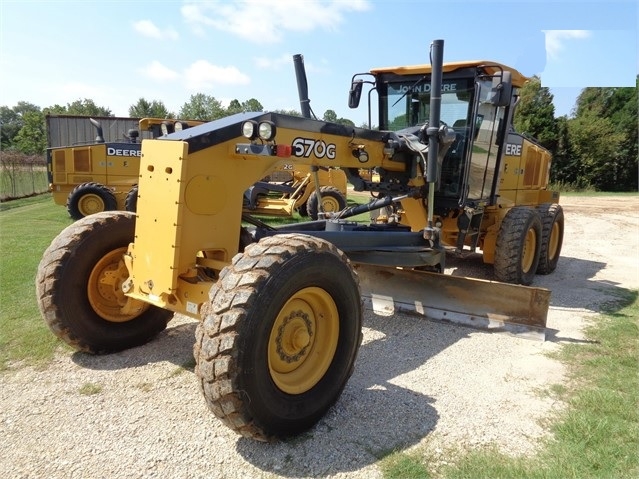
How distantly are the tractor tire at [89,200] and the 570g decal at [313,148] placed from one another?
33.2ft

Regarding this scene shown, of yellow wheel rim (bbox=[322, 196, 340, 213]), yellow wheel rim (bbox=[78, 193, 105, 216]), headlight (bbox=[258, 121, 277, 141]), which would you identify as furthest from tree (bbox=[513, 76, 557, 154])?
headlight (bbox=[258, 121, 277, 141])

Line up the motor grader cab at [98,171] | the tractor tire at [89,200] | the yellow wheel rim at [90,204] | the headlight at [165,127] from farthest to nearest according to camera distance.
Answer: the motor grader cab at [98,171] → the yellow wheel rim at [90,204] → the tractor tire at [89,200] → the headlight at [165,127]

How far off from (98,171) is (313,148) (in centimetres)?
1130

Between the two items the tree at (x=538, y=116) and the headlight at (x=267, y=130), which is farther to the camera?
the tree at (x=538, y=116)

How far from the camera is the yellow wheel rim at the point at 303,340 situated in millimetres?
3262

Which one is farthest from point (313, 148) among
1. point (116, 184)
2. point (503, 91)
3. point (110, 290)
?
point (116, 184)

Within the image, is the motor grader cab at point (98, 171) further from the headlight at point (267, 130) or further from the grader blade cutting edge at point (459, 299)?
the headlight at point (267, 130)

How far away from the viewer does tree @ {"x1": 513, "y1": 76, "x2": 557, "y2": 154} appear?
31.4 metres

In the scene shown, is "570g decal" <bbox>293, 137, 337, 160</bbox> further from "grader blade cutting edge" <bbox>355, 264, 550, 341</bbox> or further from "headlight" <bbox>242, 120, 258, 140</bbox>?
"grader blade cutting edge" <bbox>355, 264, 550, 341</bbox>

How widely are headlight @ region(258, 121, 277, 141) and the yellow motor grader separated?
10 mm

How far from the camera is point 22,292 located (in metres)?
6.31

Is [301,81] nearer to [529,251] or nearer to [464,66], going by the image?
[464,66]

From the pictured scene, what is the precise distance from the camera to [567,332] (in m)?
5.39

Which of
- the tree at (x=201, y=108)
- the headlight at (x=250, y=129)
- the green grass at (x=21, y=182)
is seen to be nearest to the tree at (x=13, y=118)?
the tree at (x=201, y=108)
